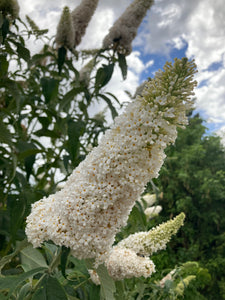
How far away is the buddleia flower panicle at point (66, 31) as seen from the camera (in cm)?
162

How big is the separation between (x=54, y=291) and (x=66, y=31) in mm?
1403

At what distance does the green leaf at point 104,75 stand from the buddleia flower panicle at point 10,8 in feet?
1.61

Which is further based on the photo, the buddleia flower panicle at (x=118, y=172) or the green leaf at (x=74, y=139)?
the green leaf at (x=74, y=139)

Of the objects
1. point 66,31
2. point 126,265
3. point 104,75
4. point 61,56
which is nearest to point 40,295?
point 126,265

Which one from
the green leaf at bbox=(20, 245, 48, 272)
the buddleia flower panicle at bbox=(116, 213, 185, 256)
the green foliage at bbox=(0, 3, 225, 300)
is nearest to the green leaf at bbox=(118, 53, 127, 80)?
the green foliage at bbox=(0, 3, 225, 300)

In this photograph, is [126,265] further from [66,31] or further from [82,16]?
[82,16]

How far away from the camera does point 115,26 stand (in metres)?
1.64

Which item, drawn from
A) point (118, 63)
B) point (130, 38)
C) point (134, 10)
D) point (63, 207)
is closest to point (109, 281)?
point (63, 207)

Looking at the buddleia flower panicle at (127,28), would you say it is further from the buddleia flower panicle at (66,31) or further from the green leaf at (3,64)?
the green leaf at (3,64)

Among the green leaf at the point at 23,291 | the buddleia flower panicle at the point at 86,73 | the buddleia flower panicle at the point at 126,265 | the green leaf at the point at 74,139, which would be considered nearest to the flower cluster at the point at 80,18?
the buddleia flower panicle at the point at 86,73

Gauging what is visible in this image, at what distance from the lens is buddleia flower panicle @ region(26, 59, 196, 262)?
27.2 inches

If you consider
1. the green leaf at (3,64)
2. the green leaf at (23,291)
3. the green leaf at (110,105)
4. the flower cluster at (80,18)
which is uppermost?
the flower cluster at (80,18)

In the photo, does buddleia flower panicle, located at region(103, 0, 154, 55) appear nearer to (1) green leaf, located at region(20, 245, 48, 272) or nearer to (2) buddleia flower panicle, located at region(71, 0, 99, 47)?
(2) buddleia flower panicle, located at region(71, 0, 99, 47)

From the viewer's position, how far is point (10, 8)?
127 centimetres
